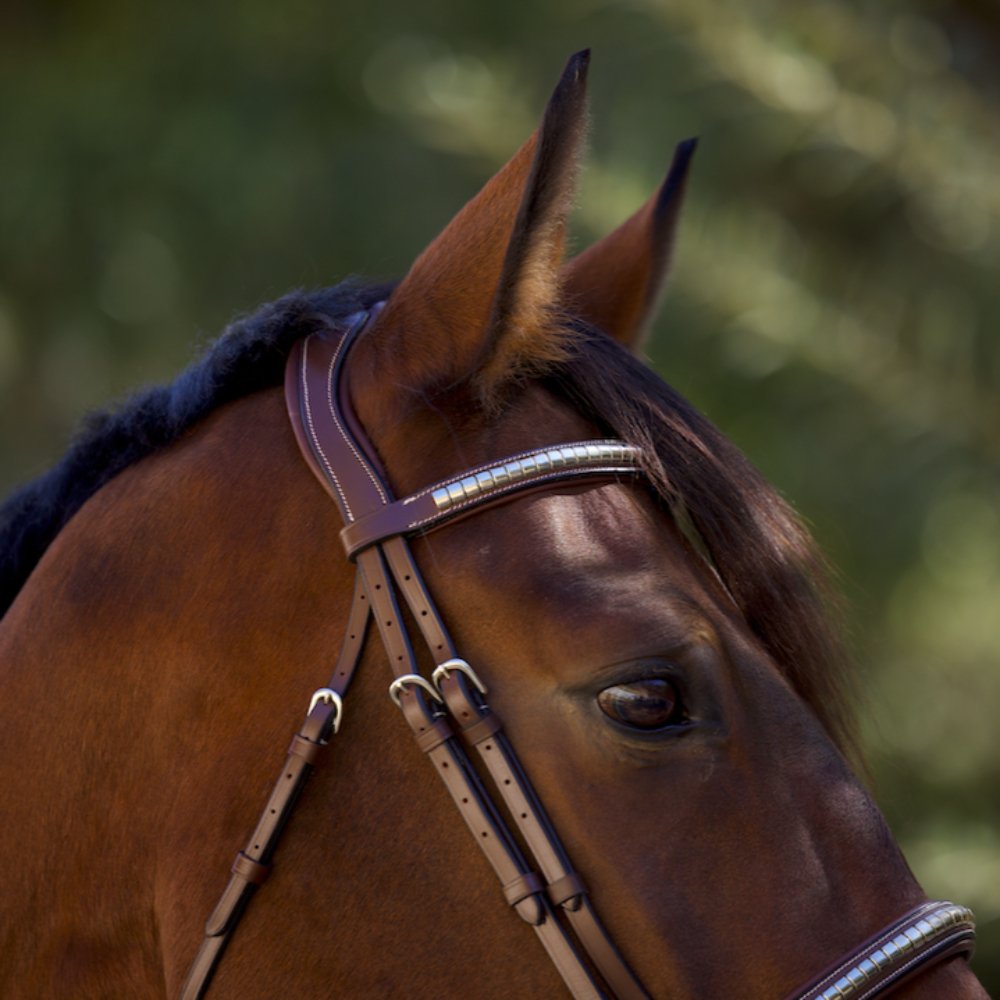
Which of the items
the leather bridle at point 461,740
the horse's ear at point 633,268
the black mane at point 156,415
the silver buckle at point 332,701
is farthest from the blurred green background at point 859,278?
the silver buckle at point 332,701

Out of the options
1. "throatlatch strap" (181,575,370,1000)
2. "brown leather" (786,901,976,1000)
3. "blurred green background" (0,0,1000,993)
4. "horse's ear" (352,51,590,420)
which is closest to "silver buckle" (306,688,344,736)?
"throatlatch strap" (181,575,370,1000)

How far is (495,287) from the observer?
1525mm

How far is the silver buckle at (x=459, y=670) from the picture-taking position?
1458 mm

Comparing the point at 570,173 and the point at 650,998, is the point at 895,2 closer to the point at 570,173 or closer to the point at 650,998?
the point at 570,173

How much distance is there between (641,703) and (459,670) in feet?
0.72

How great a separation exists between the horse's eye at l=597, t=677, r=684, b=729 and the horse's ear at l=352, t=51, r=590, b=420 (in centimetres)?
43

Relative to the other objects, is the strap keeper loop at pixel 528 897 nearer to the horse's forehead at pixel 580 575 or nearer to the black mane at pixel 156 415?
the horse's forehead at pixel 580 575

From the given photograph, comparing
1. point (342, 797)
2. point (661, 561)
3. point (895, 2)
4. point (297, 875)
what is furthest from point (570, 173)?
point (895, 2)

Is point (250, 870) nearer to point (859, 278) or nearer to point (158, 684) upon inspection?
point (158, 684)

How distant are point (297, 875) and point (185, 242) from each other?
8.07m

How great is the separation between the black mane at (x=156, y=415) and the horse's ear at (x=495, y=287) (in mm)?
143

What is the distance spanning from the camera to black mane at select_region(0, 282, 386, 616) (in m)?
1.76

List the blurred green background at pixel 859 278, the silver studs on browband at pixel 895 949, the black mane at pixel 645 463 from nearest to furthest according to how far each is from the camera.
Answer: the silver studs on browband at pixel 895 949, the black mane at pixel 645 463, the blurred green background at pixel 859 278

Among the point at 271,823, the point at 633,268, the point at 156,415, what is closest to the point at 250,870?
the point at 271,823
